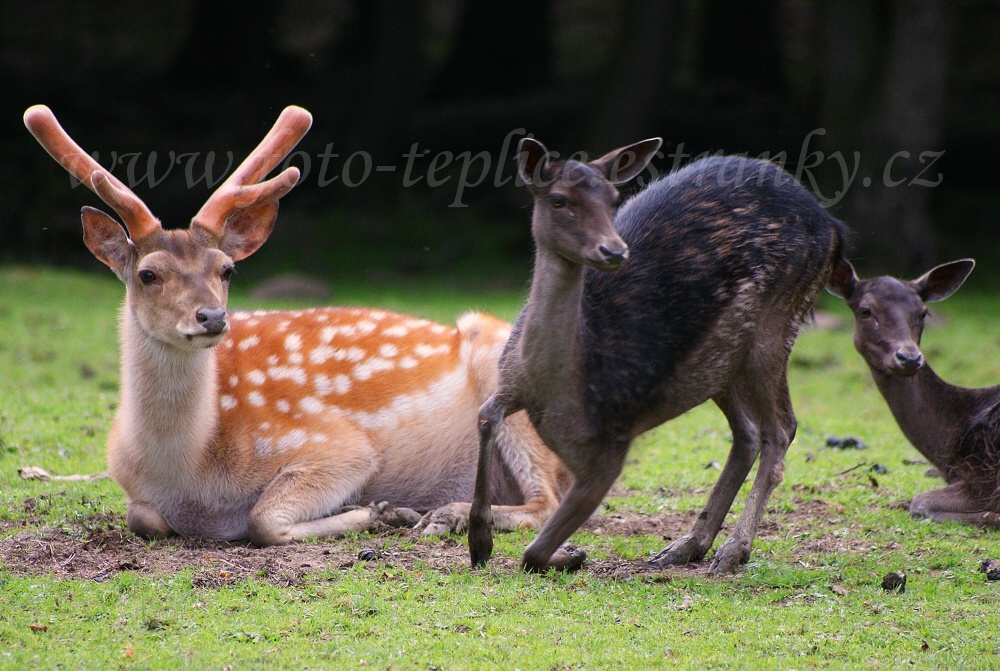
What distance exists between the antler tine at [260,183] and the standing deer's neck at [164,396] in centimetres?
59

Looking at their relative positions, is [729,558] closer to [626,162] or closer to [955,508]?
[955,508]

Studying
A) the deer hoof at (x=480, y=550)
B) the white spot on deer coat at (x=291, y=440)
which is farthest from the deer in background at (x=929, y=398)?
the white spot on deer coat at (x=291, y=440)

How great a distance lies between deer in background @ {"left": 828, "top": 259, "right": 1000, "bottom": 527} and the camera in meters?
6.14

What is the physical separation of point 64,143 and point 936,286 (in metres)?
4.57

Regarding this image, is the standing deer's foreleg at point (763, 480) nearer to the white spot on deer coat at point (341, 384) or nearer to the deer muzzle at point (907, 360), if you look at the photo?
the deer muzzle at point (907, 360)

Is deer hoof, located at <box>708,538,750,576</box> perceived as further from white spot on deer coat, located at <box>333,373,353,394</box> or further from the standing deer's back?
white spot on deer coat, located at <box>333,373,353,394</box>

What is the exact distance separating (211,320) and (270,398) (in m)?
1.00

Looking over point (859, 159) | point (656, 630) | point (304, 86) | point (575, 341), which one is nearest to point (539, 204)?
point (575, 341)

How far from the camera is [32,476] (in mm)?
6664

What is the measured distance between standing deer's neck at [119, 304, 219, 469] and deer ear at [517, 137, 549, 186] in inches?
70.2

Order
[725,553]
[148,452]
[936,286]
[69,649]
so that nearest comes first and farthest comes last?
[69,649]
[725,553]
[148,452]
[936,286]

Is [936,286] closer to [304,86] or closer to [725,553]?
[725,553]

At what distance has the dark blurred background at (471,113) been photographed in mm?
14961

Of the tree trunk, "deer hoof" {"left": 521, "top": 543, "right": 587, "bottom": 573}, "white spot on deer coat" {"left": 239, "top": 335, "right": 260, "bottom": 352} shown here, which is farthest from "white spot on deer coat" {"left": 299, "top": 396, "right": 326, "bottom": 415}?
the tree trunk
